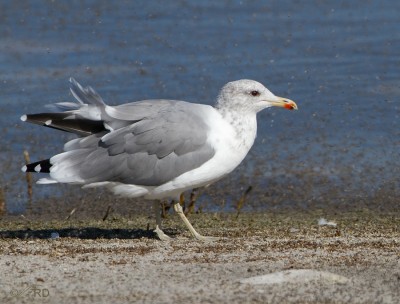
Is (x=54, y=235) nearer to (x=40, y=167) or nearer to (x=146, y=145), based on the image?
(x=40, y=167)

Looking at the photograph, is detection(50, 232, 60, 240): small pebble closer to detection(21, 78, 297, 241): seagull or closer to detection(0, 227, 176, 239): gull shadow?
detection(0, 227, 176, 239): gull shadow

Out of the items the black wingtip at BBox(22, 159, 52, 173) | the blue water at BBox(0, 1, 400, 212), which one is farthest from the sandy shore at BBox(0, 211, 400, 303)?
the blue water at BBox(0, 1, 400, 212)

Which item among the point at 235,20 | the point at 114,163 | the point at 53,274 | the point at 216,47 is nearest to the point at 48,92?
the point at 216,47

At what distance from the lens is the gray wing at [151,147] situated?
7102mm

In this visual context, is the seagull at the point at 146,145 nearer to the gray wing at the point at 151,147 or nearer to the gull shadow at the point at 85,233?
the gray wing at the point at 151,147

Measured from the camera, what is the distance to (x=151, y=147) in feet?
23.5

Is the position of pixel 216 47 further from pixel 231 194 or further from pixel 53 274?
pixel 53 274

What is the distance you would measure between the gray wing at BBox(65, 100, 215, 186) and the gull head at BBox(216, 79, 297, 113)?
26 centimetres

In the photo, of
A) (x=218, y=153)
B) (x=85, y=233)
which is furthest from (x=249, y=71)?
(x=218, y=153)

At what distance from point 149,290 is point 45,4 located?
9113mm

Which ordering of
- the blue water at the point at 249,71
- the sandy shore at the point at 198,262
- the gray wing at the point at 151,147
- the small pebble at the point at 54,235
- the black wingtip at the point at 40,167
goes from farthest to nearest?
the blue water at the point at 249,71, the small pebble at the point at 54,235, the black wingtip at the point at 40,167, the gray wing at the point at 151,147, the sandy shore at the point at 198,262

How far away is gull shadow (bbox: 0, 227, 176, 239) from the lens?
7504 mm

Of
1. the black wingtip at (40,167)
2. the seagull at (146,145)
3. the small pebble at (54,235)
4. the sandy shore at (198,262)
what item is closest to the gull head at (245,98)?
→ the seagull at (146,145)

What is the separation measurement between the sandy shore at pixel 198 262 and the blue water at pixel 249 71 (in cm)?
145
